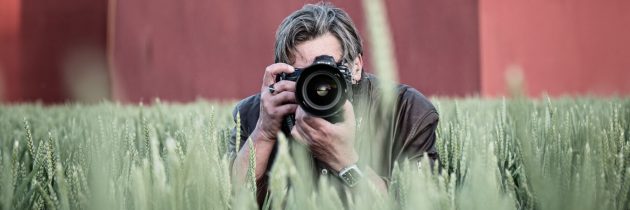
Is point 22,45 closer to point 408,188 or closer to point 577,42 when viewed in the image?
point 577,42

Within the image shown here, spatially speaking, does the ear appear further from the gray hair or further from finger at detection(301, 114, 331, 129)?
finger at detection(301, 114, 331, 129)

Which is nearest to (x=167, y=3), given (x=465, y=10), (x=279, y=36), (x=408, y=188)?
(x=465, y=10)

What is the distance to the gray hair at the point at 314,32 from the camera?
129 cm

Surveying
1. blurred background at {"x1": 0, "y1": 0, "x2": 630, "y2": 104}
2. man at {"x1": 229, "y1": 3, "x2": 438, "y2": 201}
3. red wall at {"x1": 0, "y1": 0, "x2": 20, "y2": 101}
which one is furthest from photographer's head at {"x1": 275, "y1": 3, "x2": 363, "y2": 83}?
red wall at {"x1": 0, "y1": 0, "x2": 20, "y2": 101}

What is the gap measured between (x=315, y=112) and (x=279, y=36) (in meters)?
0.33

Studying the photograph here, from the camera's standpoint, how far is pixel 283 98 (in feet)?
4.00

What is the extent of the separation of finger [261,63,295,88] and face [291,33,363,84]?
0.05m

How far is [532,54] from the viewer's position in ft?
17.4

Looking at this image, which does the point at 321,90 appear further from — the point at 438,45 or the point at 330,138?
the point at 438,45

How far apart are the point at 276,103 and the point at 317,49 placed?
12 centimetres

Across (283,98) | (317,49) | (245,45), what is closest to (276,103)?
(283,98)

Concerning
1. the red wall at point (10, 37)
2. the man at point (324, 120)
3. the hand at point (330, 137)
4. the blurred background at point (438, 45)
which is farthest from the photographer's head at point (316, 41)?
the red wall at point (10, 37)

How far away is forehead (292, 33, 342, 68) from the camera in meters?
1.26

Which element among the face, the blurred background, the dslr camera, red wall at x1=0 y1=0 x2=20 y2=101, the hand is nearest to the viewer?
the dslr camera
